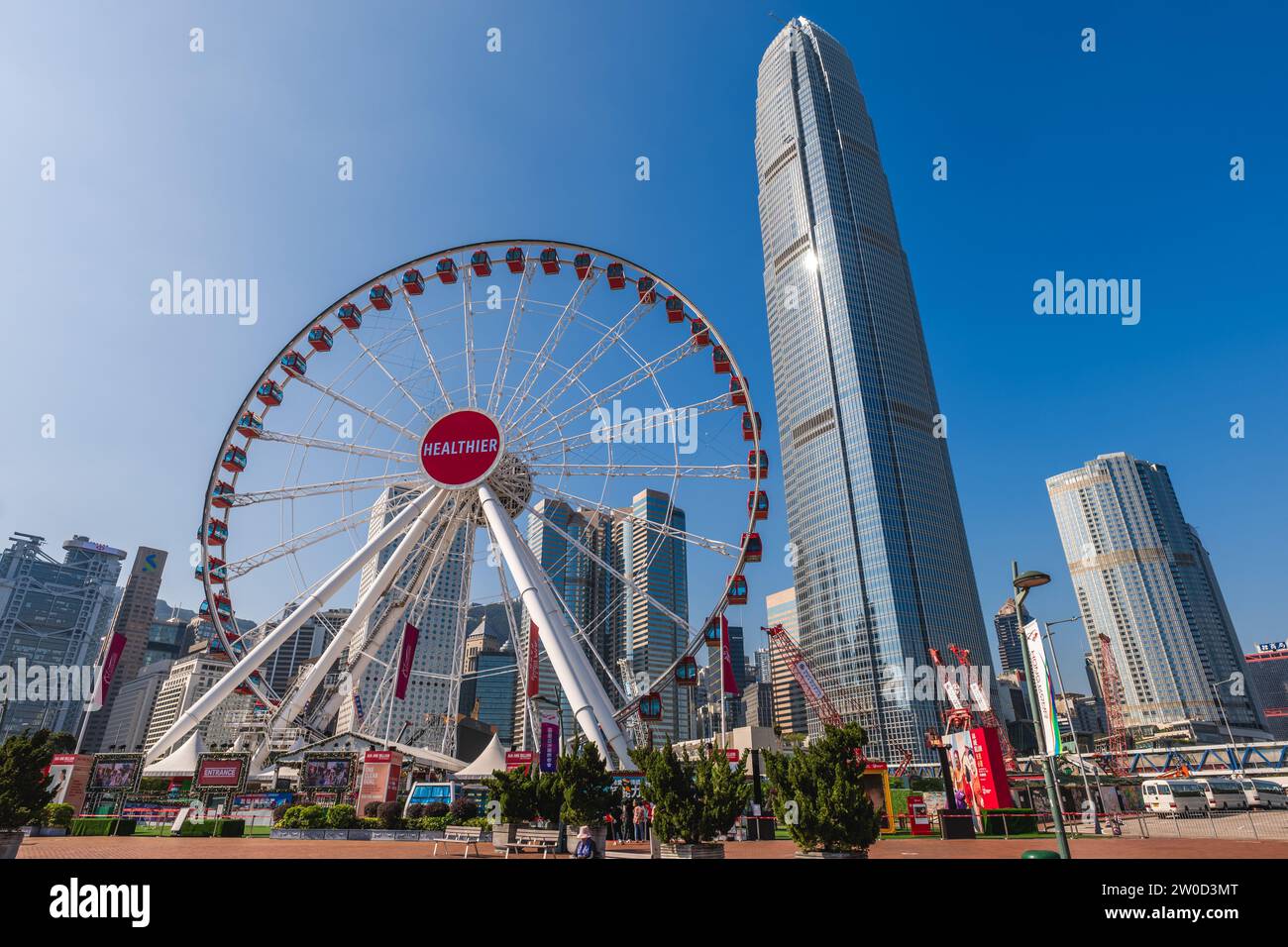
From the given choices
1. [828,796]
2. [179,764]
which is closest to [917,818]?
[828,796]

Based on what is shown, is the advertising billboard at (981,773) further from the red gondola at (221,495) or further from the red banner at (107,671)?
the red banner at (107,671)

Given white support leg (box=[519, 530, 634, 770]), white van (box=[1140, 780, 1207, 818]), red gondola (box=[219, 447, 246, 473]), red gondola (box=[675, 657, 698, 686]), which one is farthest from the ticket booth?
red gondola (box=[219, 447, 246, 473])

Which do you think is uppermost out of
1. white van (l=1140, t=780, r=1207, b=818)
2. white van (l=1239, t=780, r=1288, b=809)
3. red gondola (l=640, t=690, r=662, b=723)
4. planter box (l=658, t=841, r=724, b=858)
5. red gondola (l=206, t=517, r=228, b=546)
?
red gondola (l=206, t=517, r=228, b=546)

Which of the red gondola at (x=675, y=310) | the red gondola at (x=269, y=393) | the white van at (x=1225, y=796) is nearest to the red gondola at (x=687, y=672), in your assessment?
the red gondola at (x=675, y=310)

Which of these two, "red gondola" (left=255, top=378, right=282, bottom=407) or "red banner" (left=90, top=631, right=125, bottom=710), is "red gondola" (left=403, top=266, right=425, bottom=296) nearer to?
"red gondola" (left=255, top=378, right=282, bottom=407)

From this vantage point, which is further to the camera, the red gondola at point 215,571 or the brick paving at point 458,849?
the red gondola at point 215,571

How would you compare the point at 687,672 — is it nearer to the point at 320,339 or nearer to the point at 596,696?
the point at 596,696
